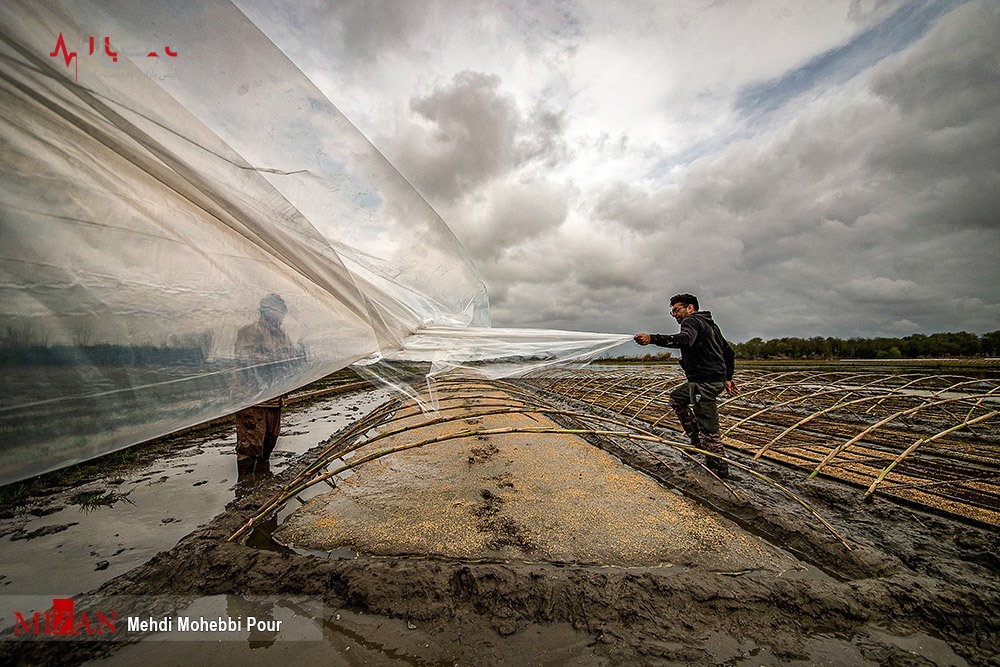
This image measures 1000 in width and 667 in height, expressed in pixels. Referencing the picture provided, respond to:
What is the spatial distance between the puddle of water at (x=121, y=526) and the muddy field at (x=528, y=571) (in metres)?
0.02

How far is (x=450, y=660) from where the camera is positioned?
6.31 feet

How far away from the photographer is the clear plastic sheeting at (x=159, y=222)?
3.53 ft

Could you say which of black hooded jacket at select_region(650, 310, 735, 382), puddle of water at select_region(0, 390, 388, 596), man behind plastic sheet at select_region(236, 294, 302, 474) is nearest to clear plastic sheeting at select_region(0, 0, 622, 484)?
man behind plastic sheet at select_region(236, 294, 302, 474)

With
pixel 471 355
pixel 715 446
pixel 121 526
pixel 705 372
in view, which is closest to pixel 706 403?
pixel 705 372

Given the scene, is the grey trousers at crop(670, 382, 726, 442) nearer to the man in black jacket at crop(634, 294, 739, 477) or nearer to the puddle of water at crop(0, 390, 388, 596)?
the man in black jacket at crop(634, 294, 739, 477)

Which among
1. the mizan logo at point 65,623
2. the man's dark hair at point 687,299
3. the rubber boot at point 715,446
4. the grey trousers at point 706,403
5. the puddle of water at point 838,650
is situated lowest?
the puddle of water at point 838,650

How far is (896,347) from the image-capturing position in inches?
2153

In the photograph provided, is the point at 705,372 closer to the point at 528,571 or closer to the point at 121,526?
the point at 528,571

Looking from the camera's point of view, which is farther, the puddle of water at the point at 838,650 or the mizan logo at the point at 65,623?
the mizan logo at the point at 65,623

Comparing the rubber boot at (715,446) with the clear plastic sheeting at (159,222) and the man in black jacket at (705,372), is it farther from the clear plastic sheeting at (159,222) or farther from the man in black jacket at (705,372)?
the clear plastic sheeting at (159,222)

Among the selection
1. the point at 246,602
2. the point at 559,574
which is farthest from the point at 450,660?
the point at 246,602

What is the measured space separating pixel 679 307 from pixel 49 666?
566cm

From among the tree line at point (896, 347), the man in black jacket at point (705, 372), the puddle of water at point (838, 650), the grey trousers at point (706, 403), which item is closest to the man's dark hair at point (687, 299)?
the man in black jacket at point (705, 372)

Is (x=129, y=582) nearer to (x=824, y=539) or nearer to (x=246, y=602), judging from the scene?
(x=246, y=602)
